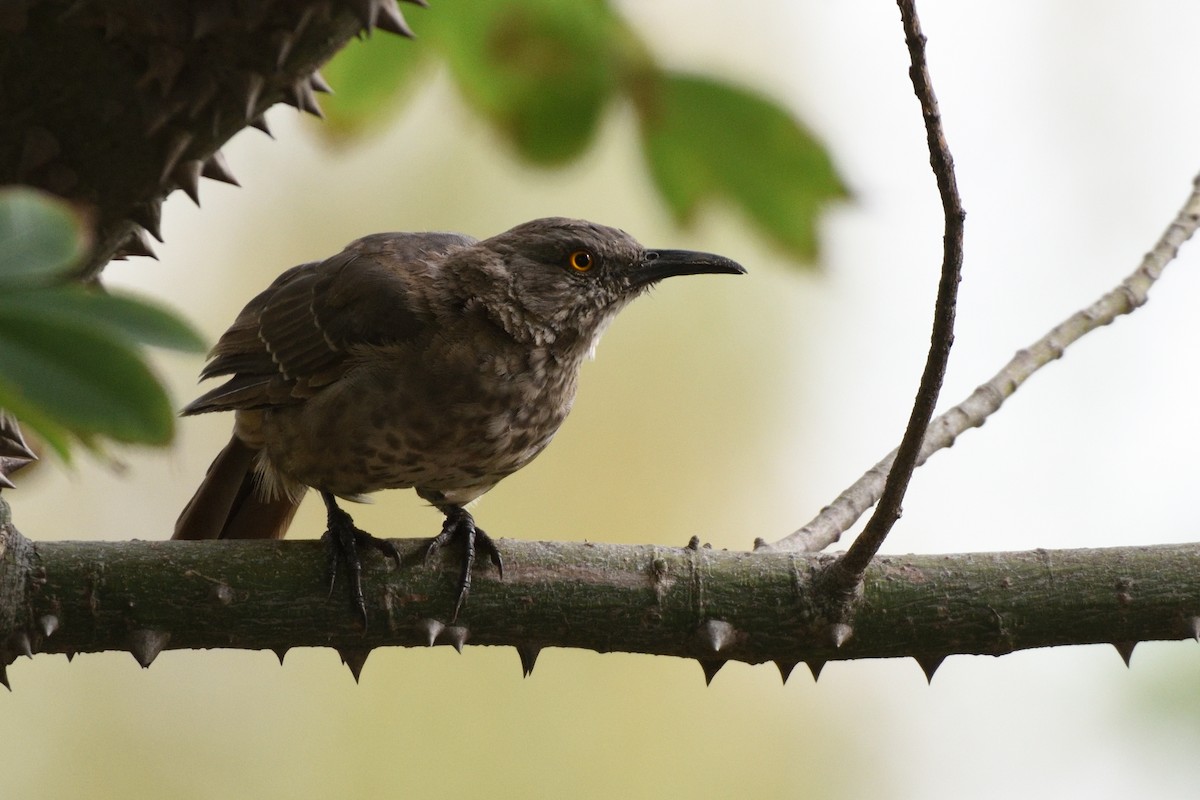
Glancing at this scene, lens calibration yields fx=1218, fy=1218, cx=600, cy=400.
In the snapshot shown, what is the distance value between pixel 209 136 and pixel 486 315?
1829 millimetres

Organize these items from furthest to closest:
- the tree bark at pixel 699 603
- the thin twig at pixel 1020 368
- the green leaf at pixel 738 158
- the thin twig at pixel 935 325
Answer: the thin twig at pixel 1020 368
the tree bark at pixel 699 603
the thin twig at pixel 935 325
the green leaf at pixel 738 158

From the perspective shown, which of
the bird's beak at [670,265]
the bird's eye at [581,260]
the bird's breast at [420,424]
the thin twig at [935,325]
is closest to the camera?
the thin twig at [935,325]

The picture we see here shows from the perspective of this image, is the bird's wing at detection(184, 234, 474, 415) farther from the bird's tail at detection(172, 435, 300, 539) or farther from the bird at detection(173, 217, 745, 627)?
the bird's tail at detection(172, 435, 300, 539)

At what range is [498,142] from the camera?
55.6 inches

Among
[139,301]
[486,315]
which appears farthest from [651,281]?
[139,301]

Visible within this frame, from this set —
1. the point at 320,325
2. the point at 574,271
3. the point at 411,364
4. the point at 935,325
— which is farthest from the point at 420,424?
the point at 935,325

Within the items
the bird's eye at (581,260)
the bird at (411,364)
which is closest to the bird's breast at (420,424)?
the bird at (411,364)

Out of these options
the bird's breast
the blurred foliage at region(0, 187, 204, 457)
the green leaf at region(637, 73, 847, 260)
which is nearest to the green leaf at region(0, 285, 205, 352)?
the blurred foliage at region(0, 187, 204, 457)

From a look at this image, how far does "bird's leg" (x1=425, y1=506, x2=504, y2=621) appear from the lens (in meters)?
2.11

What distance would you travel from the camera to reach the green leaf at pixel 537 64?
51.9 inches

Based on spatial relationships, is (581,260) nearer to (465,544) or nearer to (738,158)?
(465,544)

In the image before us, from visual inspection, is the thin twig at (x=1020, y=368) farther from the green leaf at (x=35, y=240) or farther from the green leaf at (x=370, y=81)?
the green leaf at (x=35, y=240)

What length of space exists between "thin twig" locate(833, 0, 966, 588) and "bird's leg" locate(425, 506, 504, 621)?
59cm

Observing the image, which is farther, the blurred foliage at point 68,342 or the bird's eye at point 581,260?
the bird's eye at point 581,260
